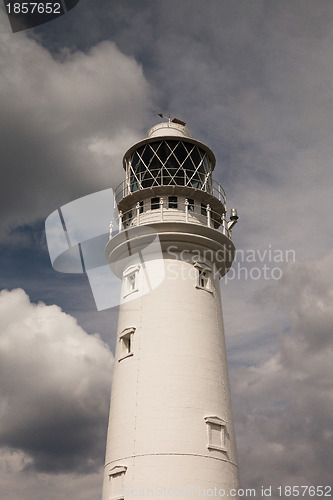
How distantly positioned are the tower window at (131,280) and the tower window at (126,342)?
1.84m

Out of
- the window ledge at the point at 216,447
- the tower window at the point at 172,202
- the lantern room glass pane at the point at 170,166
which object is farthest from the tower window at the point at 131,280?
the window ledge at the point at 216,447

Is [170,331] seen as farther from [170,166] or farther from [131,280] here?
[170,166]

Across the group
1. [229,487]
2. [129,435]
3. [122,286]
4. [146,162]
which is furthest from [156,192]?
[229,487]

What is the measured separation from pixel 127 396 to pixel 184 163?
11.0 metres

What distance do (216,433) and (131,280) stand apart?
742 centimetres

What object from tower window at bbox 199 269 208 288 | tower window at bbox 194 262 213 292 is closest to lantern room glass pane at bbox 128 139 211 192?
tower window at bbox 194 262 213 292

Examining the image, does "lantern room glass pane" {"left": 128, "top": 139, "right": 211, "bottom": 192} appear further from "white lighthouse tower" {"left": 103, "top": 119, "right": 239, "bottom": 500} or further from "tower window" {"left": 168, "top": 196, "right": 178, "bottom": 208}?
"tower window" {"left": 168, "top": 196, "right": 178, "bottom": 208}

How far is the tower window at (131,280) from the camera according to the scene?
20784 millimetres

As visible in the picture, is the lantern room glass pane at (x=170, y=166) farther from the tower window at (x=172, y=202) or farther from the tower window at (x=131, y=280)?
the tower window at (x=131, y=280)

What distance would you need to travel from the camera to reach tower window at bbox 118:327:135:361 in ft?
63.5

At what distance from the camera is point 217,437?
17.4 meters

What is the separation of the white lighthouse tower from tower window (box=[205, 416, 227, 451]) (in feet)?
0.11

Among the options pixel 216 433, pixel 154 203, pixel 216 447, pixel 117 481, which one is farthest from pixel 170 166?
pixel 117 481

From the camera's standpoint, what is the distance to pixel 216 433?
17.4 meters
